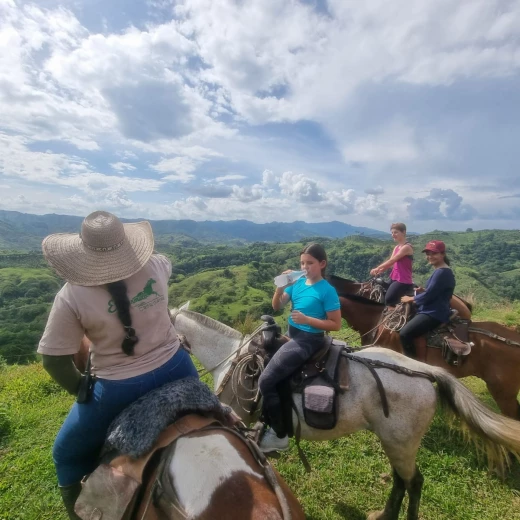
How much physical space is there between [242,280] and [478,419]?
77952 millimetres

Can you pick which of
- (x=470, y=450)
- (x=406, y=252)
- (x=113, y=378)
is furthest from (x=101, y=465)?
Answer: (x=406, y=252)

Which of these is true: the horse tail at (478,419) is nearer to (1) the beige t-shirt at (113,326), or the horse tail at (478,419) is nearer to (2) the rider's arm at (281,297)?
(2) the rider's arm at (281,297)

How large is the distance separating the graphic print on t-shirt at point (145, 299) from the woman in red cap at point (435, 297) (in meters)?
4.16

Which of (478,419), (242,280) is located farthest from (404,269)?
(242,280)

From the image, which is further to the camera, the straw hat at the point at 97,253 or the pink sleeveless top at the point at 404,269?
the pink sleeveless top at the point at 404,269

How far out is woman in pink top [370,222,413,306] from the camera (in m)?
5.80

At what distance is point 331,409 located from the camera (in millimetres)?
2885

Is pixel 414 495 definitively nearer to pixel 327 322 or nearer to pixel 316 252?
pixel 327 322

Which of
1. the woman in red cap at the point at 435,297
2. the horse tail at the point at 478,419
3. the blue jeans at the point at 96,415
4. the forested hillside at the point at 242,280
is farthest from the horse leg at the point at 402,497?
the forested hillside at the point at 242,280

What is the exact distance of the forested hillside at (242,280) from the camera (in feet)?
151

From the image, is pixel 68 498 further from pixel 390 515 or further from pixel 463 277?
pixel 463 277

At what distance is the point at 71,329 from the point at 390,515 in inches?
140

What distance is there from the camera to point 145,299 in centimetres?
186

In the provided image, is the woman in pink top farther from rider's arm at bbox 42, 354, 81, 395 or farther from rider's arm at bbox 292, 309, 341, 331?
rider's arm at bbox 42, 354, 81, 395
